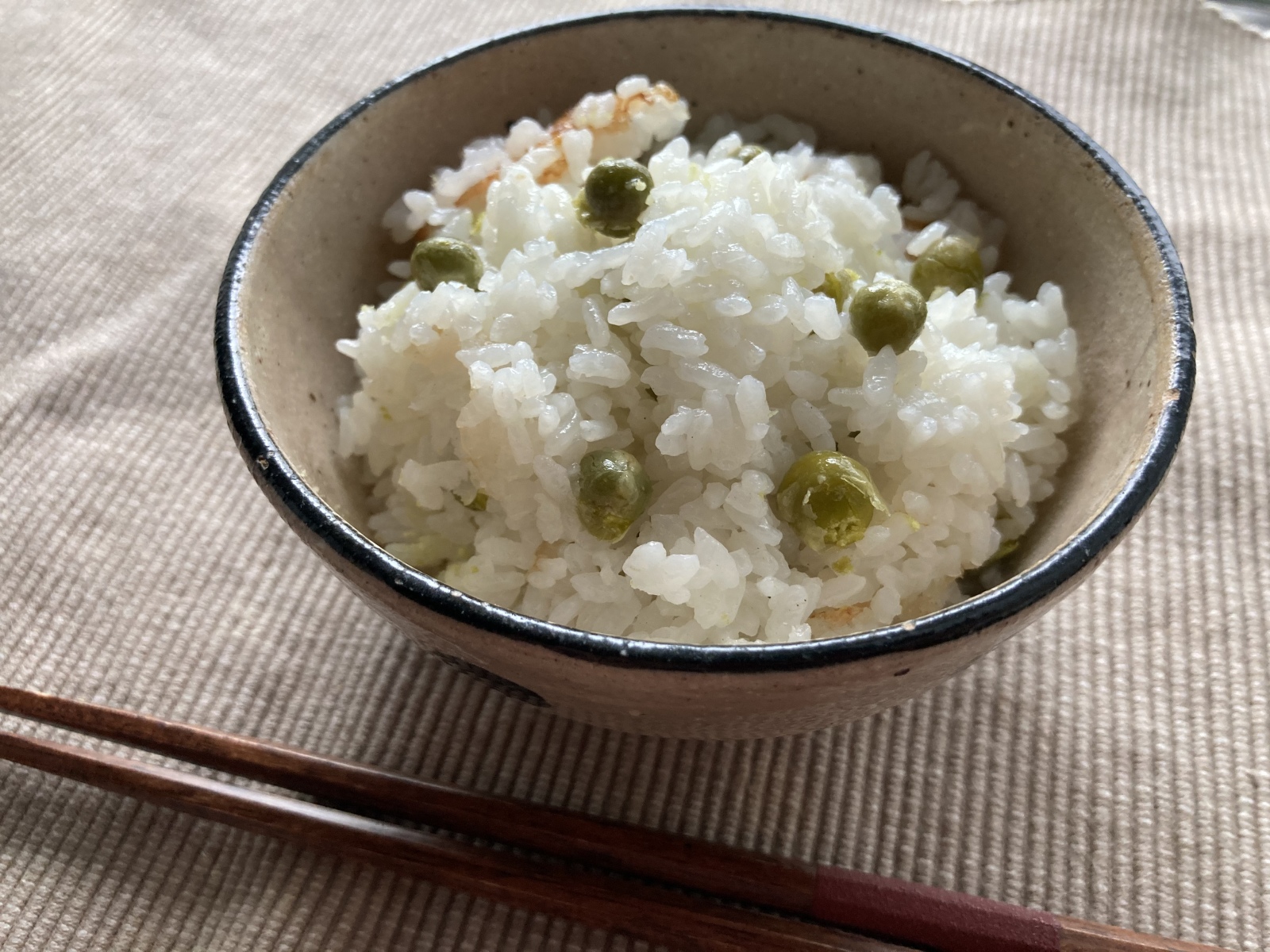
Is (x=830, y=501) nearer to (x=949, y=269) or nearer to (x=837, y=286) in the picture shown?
(x=837, y=286)

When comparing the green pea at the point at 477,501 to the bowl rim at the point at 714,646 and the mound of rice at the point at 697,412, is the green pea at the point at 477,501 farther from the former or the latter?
the bowl rim at the point at 714,646

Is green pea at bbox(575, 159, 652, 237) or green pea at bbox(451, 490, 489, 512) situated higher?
green pea at bbox(575, 159, 652, 237)

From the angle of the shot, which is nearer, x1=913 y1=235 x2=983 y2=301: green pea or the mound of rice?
the mound of rice

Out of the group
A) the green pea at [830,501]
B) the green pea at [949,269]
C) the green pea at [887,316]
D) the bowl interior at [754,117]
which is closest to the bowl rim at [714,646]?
the bowl interior at [754,117]

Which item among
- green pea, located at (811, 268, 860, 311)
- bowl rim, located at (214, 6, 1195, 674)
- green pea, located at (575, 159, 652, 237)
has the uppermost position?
green pea, located at (575, 159, 652, 237)

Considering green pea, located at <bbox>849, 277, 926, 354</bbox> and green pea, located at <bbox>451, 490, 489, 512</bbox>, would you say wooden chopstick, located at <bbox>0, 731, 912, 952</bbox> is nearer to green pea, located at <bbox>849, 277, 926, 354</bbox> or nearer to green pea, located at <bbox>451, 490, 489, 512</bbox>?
green pea, located at <bbox>451, 490, 489, 512</bbox>

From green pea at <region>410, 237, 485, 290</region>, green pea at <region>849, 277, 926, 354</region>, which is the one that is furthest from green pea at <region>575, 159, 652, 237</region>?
green pea at <region>849, 277, 926, 354</region>
